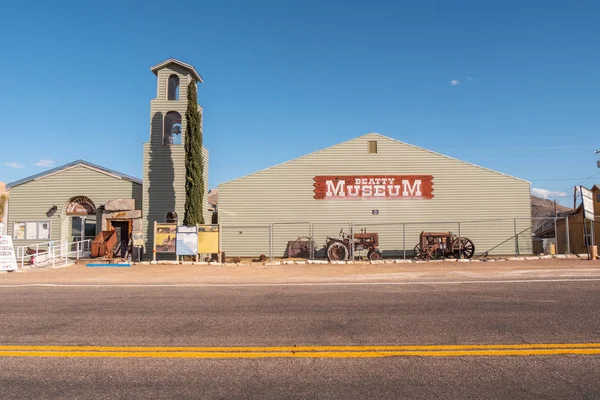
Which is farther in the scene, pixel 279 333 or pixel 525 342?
pixel 279 333

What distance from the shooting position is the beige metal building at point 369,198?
26.3m

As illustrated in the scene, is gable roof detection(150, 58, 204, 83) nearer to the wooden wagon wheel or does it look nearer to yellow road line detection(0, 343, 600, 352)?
the wooden wagon wheel

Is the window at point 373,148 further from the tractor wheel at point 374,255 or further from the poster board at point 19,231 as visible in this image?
the poster board at point 19,231

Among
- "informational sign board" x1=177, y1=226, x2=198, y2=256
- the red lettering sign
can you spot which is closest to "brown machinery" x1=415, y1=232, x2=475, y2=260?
the red lettering sign

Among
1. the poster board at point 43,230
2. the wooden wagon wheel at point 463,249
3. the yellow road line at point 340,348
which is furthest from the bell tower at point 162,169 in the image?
the yellow road line at point 340,348

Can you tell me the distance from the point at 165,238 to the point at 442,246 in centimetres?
1375

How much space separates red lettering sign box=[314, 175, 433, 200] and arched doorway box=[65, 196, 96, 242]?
12749 mm

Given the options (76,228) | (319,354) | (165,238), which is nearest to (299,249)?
(165,238)

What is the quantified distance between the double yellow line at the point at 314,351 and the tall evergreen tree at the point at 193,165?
58.3 feet

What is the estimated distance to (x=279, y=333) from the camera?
6.36 m

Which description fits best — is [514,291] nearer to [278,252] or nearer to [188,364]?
[188,364]

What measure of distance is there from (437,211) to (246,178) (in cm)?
1133

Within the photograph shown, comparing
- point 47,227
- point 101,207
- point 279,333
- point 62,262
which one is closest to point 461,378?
point 279,333

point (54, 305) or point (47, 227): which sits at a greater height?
point (47, 227)
